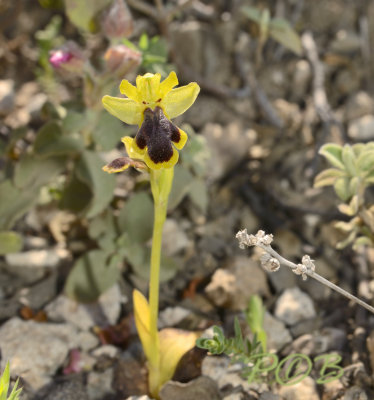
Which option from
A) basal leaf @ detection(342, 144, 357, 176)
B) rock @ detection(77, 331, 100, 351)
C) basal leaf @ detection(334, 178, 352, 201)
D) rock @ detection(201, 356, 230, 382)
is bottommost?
rock @ detection(77, 331, 100, 351)

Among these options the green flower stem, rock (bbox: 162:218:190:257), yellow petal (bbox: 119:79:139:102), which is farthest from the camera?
rock (bbox: 162:218:190:257)

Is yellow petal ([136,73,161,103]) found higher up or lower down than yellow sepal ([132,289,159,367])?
higher up

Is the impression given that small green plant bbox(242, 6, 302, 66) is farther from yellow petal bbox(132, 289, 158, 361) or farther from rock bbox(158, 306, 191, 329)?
yellow petal bbox(132, 289, 158, 361)

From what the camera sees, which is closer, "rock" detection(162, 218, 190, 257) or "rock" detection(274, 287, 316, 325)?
"rock" detection(274, 287, 316, 325)

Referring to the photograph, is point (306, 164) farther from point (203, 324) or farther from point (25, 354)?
point (25, 354)

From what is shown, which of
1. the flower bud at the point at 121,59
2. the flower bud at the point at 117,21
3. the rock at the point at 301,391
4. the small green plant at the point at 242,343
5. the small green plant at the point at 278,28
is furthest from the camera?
the small green plant at the point at 278,28

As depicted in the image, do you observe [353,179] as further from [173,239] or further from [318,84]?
[318,84]

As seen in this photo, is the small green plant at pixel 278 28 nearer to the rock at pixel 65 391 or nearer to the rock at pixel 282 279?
the rock at pixel 282 279

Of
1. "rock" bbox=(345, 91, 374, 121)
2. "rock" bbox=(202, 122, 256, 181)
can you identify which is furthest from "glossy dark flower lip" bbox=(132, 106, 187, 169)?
"rock" bbox=(345, 91, 374, 121)

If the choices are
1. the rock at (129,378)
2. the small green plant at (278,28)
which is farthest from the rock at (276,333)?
the small green plant at (278,28)
